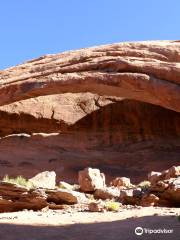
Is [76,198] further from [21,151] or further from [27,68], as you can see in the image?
[21,151]

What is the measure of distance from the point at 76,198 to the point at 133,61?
700 centimetres

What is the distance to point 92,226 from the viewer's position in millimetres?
7004

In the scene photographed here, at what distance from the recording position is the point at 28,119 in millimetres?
21844

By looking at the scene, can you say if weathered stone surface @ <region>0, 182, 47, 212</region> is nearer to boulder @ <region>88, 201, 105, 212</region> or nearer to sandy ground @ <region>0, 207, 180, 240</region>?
boulder @ <region>88, 201, 105, 212</region>

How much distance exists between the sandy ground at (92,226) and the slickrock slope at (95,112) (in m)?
7.83

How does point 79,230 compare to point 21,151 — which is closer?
point 79,230

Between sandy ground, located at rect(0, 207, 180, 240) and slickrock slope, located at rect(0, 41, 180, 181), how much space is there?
7831 mm

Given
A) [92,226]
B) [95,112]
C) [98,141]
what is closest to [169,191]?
[92,226]

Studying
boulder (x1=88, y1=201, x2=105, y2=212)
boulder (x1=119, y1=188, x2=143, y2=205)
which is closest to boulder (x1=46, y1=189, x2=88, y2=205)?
boulder (x1=119, y1=188, x2=143, y2=205)

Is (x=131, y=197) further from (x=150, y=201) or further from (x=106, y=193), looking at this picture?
(x=106, y=193)

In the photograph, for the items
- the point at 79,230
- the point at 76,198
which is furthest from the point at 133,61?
the point at 79,230

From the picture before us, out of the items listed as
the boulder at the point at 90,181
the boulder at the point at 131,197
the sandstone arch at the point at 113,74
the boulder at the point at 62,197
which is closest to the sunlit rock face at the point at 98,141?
the sandstone arch at the point at 113,74

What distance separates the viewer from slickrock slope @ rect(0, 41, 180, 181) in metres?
15.9

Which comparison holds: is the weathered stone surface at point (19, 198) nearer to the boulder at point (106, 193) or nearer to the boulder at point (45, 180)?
the boulder at point (106, 193)
